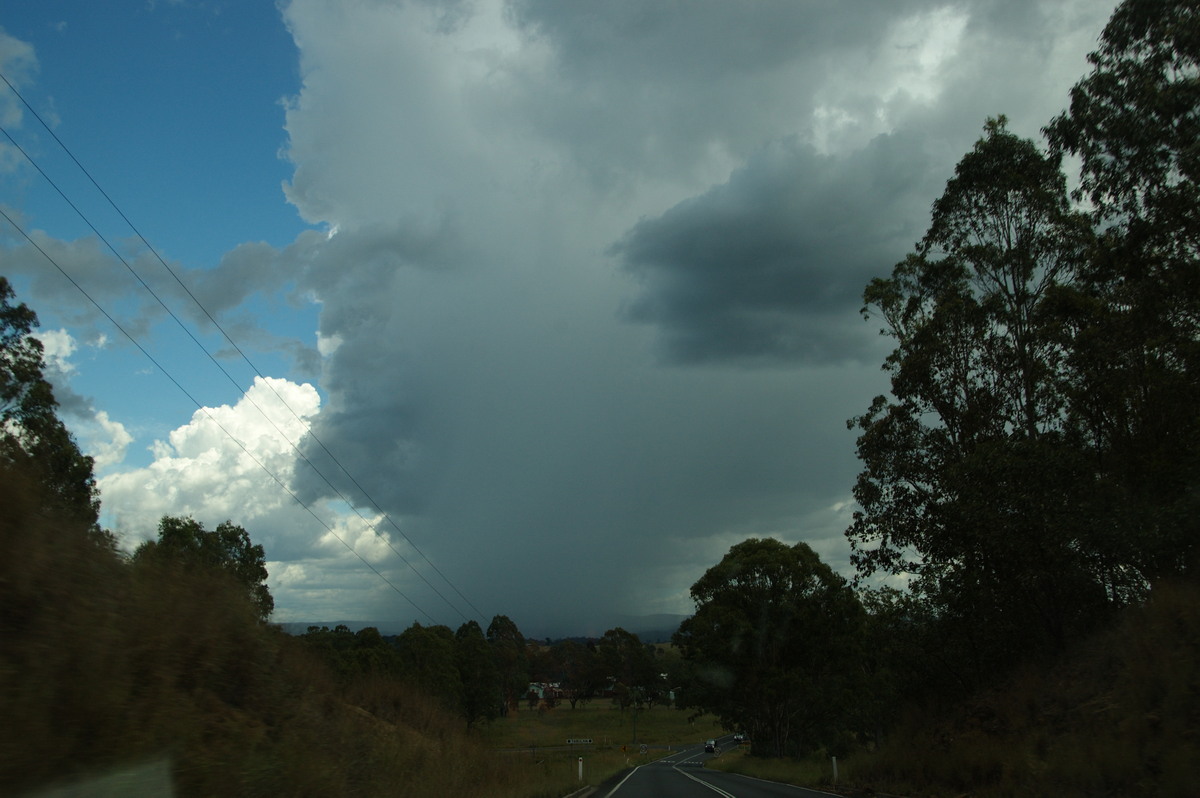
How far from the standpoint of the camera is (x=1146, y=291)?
1825cm

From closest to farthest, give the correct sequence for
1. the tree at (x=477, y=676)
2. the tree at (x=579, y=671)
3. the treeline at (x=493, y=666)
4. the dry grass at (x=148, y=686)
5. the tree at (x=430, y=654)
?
1. the dry grass at (x=148, y=686)
2. the treeline at (x=493, y=666)
3. the tree at (x=430, y=654)
4. the tree at (x=477, y=676)
5. the tree at (x=579, y=671)

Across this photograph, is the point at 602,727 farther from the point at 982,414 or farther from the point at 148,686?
the point at 148,686

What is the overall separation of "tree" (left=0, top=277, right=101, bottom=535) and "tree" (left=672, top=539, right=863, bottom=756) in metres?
35.0

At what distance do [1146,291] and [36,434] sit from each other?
21.6 meters

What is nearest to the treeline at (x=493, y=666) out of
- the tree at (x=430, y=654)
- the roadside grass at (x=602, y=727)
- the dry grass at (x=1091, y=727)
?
the tree at (x=430, y=654)

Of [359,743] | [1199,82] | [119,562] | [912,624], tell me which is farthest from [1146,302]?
[119,562]

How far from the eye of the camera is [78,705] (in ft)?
19.2

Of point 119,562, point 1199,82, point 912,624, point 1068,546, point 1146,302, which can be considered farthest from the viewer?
point 912,624

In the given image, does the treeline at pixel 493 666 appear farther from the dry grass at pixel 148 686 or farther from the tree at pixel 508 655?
the dry grass at pixel 148 686

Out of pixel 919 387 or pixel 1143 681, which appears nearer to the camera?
pixel 1143 681

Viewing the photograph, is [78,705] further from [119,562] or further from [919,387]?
[919,387]

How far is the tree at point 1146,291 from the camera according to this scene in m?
17.0

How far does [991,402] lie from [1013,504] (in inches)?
207

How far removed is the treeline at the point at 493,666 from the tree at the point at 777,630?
1625 cm
